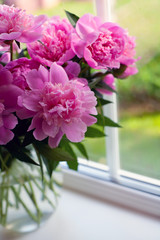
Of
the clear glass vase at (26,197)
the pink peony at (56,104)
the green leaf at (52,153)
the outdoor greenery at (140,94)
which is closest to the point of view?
the pink peony at (56,104)

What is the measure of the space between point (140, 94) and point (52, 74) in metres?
1.15

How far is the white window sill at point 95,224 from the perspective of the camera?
31.2 inches

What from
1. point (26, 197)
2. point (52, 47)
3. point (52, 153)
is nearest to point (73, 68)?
point (52, 47)

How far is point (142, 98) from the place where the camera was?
1559 millimetres

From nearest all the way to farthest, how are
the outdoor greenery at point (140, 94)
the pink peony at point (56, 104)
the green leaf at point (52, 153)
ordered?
the pink peony at point (56, 104) → the green leaf at point (52, 153) → the outdoor greenery at point (140, 94)

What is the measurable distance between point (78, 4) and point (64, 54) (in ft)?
1.72

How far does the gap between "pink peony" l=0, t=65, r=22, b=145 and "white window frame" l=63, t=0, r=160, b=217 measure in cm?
36

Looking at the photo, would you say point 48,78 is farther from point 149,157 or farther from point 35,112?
point 149,157

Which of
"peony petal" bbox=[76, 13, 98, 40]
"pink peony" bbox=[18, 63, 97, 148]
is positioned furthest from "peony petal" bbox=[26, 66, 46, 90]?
"peony petal" bbox=[76, 13, 98, 40]

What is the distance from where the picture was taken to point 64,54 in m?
0.52

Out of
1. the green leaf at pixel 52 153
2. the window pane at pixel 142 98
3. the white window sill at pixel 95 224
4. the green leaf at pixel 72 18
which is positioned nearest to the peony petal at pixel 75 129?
the green leaf at pixel 52 153

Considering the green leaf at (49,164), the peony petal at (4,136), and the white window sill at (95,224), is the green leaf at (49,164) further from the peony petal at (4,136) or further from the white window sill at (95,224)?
the white window sill at (95,224)

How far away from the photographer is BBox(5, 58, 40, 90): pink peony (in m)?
0.50

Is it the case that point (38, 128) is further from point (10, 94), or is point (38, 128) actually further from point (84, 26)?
point (84, 26)
